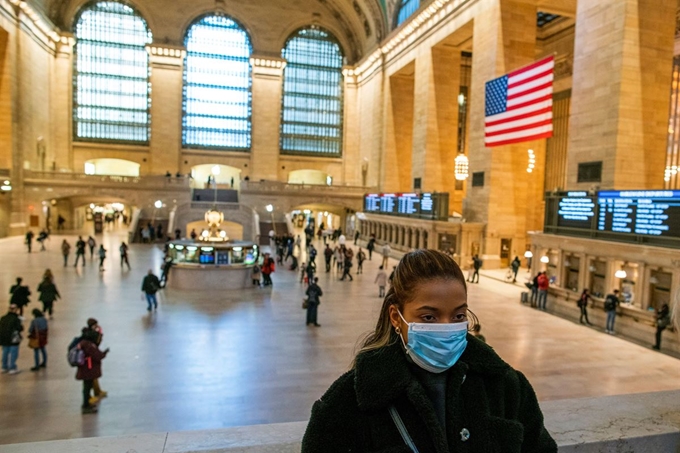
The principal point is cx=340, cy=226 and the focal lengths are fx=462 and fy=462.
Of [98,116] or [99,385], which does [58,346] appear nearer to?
[99,385]

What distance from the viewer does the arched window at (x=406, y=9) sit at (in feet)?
104

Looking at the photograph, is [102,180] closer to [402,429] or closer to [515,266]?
[515,266]

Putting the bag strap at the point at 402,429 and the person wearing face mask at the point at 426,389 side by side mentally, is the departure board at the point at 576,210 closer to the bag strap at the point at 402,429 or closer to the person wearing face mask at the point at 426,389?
the person wearing face mask at the point at 426,389

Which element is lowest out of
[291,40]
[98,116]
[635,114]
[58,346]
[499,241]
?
[58,346]

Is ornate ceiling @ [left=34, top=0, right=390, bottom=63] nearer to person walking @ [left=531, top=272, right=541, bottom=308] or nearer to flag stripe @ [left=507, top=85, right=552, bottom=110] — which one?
flag stripe @ [left=507, top=85, right=552, bottom=110]

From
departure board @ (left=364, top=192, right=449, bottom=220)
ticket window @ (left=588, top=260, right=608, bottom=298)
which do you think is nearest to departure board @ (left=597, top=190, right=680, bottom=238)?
ticket window @ (left=588, top=260, right=608, bottom=298)

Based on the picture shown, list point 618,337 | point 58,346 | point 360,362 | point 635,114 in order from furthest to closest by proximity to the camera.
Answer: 1. point 635,114
2. point 618,337
3. point 58,346
4. point 360,362

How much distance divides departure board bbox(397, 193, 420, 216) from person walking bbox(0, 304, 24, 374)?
2015 cm

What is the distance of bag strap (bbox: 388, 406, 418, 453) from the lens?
126cm

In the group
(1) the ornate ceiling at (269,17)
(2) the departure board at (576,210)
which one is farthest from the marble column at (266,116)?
(2) the departure board at (576,210)

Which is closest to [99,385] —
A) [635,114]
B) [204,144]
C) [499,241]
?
[635,114]

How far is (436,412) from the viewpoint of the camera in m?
1.34

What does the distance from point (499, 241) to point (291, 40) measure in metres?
32.4

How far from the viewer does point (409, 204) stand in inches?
1048
